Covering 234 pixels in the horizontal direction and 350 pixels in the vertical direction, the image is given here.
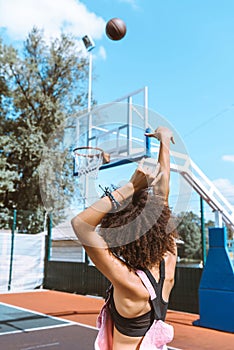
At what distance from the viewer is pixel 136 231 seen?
4.29 feet

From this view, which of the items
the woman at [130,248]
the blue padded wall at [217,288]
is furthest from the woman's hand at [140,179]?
the blue padded wall at [217,288]

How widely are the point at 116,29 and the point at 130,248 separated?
208 inches

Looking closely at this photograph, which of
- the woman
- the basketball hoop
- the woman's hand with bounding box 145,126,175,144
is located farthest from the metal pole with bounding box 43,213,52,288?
the woman

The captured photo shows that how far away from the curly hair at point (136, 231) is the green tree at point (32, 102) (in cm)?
1349

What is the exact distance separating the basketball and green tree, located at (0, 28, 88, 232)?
351 inches

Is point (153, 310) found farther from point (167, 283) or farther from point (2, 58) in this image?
point (2, 58)

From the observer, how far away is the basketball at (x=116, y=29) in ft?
19.6

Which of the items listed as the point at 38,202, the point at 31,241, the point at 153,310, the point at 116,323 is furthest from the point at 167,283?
the point at 38,202

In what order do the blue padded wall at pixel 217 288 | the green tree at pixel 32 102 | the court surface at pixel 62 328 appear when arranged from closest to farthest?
the court surface at pixel 62 328 → the blue padded wall at pixel 217 288 → the green tree at pixel 32 102

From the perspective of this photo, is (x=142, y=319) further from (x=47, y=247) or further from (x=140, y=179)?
(x=47, y=247)

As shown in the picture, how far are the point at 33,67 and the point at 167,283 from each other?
16260 millimetres

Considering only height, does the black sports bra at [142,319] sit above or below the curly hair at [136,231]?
below

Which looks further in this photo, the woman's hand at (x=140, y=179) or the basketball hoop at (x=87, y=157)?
the basketball hoop at (x=87, y=157)

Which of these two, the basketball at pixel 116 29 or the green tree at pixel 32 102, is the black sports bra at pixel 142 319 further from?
the green tree at pixel 32 102
